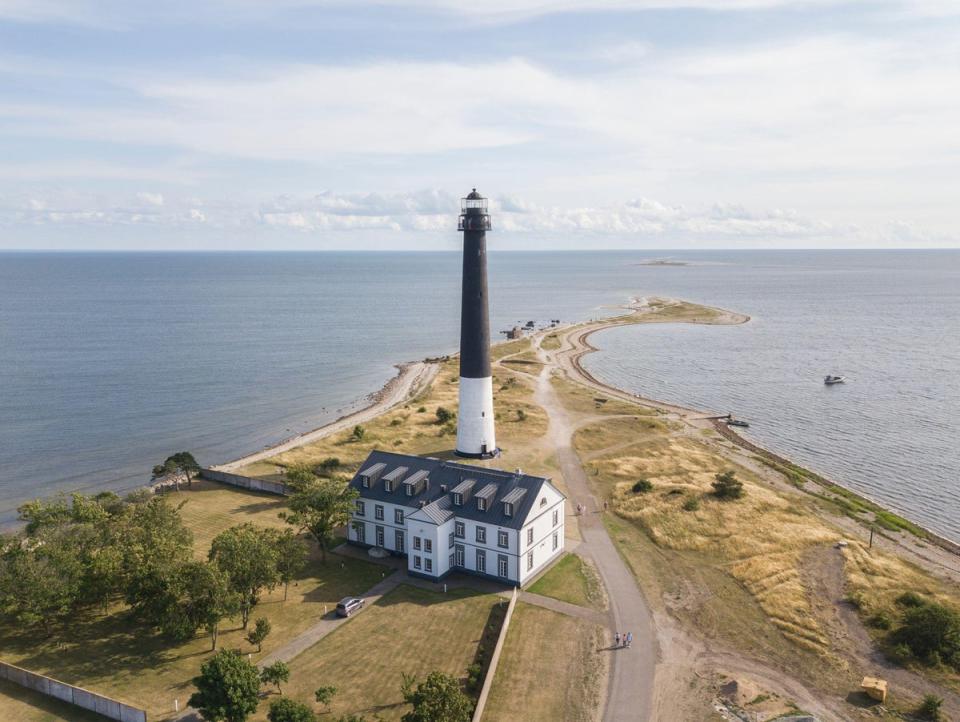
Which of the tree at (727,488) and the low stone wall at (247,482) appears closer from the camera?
the tree at (727,488)

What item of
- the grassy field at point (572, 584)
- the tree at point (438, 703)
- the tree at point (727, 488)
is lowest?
the grassy field at point (572, 584)

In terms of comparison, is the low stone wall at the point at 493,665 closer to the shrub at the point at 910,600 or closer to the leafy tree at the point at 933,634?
the leafy tree at the point at 933,634

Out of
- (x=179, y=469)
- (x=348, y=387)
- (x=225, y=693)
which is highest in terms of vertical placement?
(x=225, y=693)

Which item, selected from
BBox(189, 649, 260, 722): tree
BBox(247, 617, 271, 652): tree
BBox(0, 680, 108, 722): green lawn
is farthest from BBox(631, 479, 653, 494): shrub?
BBox(0, 680, 108, 722): green lawn

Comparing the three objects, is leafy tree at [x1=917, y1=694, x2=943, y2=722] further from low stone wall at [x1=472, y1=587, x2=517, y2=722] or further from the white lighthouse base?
the white lighthouse base

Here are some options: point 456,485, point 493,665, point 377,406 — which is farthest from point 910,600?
point 377,406

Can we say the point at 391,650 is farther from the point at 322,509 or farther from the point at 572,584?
the point at 572,584

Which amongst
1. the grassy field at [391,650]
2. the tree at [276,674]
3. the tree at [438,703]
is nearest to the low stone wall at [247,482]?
the grassy field at [391,650]
